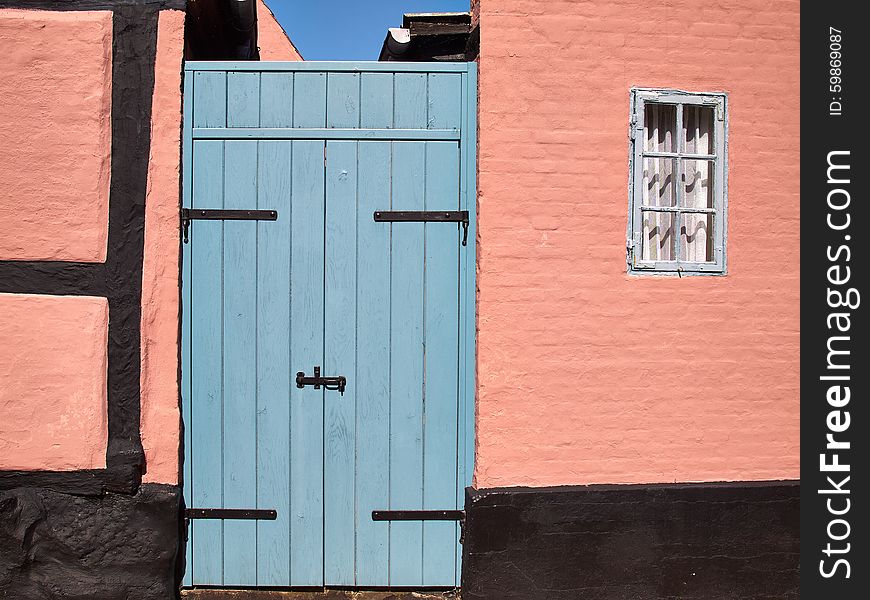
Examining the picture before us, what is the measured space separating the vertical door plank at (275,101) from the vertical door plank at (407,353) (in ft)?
1.87

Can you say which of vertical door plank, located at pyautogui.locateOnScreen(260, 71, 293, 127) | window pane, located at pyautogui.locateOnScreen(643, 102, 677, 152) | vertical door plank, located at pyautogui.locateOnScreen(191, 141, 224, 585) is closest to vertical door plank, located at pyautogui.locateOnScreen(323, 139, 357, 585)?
vertical door plank, located at pyautogui.locateOnScreen(260, 71, 293, 127)

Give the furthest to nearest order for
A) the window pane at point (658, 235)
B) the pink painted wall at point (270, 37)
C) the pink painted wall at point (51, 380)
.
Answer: the pink painted wall at point (270, 37) → the window pane at point (658, 235) → the pink painted wall at point (51, 380)

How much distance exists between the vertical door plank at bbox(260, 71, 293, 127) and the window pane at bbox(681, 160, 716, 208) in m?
2.05

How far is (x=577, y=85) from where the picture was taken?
3562 mm

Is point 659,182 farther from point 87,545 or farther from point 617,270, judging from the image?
point 87,545

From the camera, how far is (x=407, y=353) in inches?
142

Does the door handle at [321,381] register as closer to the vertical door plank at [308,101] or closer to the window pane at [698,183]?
the vertical door plank at [308,101]

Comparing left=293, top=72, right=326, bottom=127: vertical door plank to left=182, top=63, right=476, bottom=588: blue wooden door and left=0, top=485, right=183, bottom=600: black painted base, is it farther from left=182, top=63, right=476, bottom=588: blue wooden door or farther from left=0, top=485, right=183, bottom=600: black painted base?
left=0, top=485, right=183, bottom=600: black painted base

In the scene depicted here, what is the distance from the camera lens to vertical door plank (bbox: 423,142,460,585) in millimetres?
3615

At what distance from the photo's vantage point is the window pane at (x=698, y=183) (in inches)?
147

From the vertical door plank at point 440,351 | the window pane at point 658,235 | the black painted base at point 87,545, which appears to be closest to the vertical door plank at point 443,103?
the vertical door plank at point 440,351

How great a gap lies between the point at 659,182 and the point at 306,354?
79.1 inches

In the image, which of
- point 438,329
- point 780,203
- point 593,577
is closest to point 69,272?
point 438,329

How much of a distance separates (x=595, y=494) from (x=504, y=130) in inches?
72.4
